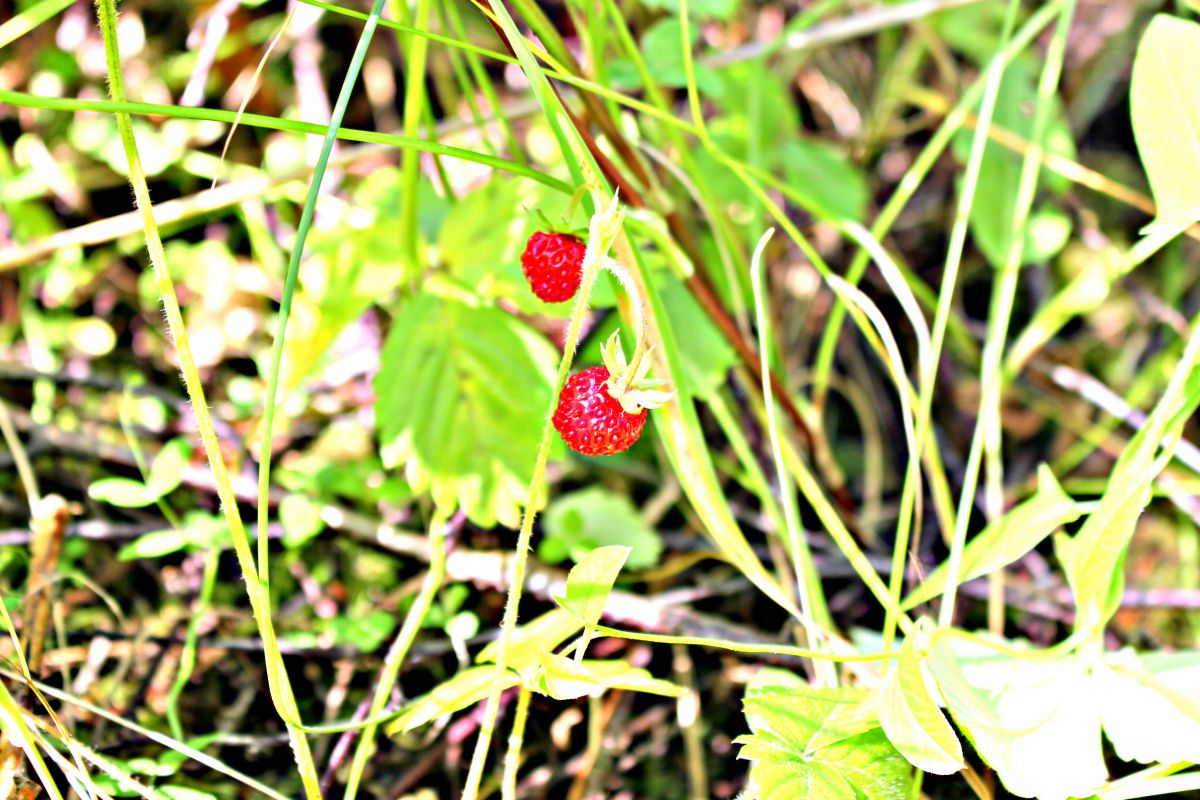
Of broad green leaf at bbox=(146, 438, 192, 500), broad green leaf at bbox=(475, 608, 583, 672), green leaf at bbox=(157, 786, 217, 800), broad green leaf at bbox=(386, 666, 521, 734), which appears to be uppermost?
broad green leaf at bbox=(146, 438, 192, 500)

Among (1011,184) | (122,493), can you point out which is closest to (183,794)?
(122,493)

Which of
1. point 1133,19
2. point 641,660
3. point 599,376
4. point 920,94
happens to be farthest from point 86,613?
point 1133,19

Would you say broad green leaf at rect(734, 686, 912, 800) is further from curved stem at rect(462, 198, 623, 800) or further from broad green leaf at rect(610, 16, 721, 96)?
broad green leaf at rect(610, 16, 721, 96)

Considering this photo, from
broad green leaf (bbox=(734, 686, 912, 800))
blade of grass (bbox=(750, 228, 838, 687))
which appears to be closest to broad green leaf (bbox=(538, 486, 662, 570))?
blade of grass (bbox=(750, 228, 838, 687))

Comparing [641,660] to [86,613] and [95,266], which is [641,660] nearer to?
[86,613]

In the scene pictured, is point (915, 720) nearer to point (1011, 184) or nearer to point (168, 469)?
point (168, 469)

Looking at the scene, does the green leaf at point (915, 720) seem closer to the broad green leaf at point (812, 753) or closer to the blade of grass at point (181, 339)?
the broad green leaf at point (812, 753)
